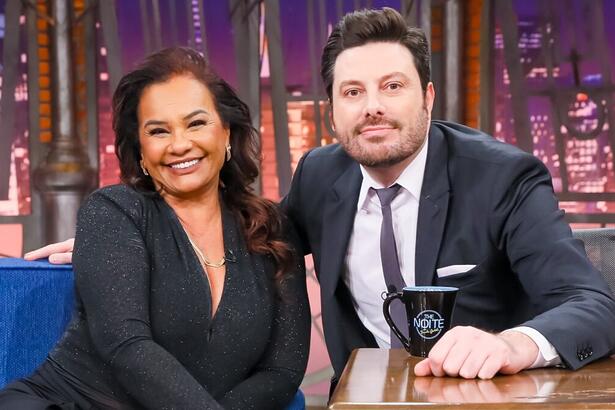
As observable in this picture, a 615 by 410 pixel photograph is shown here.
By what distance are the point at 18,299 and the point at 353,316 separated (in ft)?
2.51

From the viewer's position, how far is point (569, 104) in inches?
162

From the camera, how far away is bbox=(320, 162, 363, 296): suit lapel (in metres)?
2.11

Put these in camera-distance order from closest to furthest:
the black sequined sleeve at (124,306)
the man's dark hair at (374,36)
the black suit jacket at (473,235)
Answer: the black sequined sleeve at (124,306), the black suit jacket at (473,235), the man's dark hair at (374,36)

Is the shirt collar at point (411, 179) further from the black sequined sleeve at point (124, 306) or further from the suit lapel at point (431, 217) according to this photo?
the black sequined sleeve at point (124, 306)

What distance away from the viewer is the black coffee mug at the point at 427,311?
1442 millimetres

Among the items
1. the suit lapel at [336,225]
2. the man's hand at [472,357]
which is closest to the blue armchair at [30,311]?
the suit lapel at [336,225]

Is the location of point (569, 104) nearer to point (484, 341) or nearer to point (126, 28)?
point (126, 28)

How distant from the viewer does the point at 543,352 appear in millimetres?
1442

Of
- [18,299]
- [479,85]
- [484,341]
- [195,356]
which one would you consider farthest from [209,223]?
[479,85]

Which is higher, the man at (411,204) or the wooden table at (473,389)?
the man at (411,204)

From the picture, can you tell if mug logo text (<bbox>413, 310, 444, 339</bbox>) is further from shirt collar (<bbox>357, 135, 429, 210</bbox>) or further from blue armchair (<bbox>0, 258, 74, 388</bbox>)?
blue armchair (<bbox>0, 258, 74, 388</bbox>)

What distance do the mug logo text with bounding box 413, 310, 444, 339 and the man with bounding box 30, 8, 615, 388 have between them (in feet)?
1.35

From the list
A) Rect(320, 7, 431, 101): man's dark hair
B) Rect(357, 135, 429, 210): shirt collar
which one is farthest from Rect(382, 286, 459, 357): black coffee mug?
Rect(320, 7, 431, 101): man's dark hair

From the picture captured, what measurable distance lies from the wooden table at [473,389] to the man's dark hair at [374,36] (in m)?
0.89
